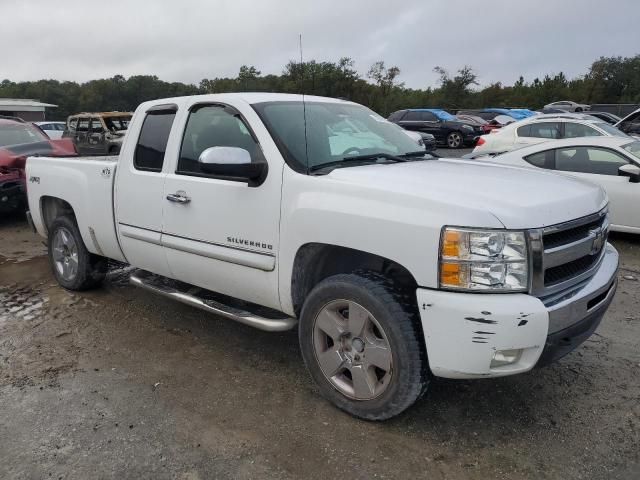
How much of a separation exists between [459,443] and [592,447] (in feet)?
2.19

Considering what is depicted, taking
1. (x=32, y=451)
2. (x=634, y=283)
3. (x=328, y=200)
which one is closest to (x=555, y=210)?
(x=328, y=200)

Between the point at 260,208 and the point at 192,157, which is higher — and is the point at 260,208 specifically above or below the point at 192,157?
below

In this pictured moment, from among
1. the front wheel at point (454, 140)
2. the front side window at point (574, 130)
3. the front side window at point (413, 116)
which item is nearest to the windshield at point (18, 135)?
the front side window at point (574, 130)

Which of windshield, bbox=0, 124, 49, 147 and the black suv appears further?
the black suv

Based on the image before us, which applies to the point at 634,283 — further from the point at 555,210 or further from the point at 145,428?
the point at 145,428

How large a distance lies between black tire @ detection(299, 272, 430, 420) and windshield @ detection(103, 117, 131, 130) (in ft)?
48.9

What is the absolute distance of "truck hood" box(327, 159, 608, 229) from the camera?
2.58 m

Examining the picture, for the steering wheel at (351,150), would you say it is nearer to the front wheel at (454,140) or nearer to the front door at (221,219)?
the front door at (221,219)

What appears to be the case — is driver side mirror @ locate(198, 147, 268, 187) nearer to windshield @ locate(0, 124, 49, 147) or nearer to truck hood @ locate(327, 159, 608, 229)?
truck hood @ locate(327, 159, 608, 229)

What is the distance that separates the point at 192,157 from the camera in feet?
12.6

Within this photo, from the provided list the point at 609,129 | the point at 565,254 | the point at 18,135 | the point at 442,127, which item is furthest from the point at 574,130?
the point at 18,135

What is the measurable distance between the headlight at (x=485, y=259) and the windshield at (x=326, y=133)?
108cm

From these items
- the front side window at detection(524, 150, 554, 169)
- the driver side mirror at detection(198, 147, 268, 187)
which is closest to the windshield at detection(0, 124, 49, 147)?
the driver side mirror at detection(198, 147, 268, 187)

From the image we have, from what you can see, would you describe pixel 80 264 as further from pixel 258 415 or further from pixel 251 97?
pixel 258 415
